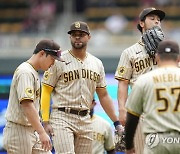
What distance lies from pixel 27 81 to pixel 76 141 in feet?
4.29

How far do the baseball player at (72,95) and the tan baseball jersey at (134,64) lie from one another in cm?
45

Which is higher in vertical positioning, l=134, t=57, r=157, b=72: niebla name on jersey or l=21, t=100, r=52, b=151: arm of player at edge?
l=134, t=57, r=157, b=72: niebla name on jersey

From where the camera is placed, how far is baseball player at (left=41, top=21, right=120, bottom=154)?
27.8 feet

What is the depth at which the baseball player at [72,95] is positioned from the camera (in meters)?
8.48

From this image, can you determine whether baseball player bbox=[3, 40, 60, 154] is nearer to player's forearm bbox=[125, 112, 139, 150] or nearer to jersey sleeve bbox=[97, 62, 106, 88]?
jersey sleeve bbox=[97, 62, 106, 88]

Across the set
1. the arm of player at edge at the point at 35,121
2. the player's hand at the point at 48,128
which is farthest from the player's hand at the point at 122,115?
the arm of player at edge at the point at 35,121

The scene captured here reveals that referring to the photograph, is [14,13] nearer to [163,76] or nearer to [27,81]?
[27,81]

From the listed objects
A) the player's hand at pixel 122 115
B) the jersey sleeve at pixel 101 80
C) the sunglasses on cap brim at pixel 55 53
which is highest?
the sunglasses on cap brim at pixel 55 53

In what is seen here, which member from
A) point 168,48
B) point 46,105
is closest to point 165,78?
point 168,48

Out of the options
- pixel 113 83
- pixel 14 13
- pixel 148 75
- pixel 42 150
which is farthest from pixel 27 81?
pixel 14 13

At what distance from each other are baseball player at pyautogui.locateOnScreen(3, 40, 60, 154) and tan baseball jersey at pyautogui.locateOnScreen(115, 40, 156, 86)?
2.76 feet

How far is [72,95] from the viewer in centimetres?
851

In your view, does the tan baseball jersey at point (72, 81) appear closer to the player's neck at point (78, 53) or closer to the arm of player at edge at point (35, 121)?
the player's neck at point (78, 53)

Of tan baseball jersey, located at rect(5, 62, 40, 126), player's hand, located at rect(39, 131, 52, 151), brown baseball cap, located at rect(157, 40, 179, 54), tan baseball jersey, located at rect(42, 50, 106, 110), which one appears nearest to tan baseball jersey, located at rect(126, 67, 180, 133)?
brown baseball cap, located at rect(157, 40, 179, 54)
